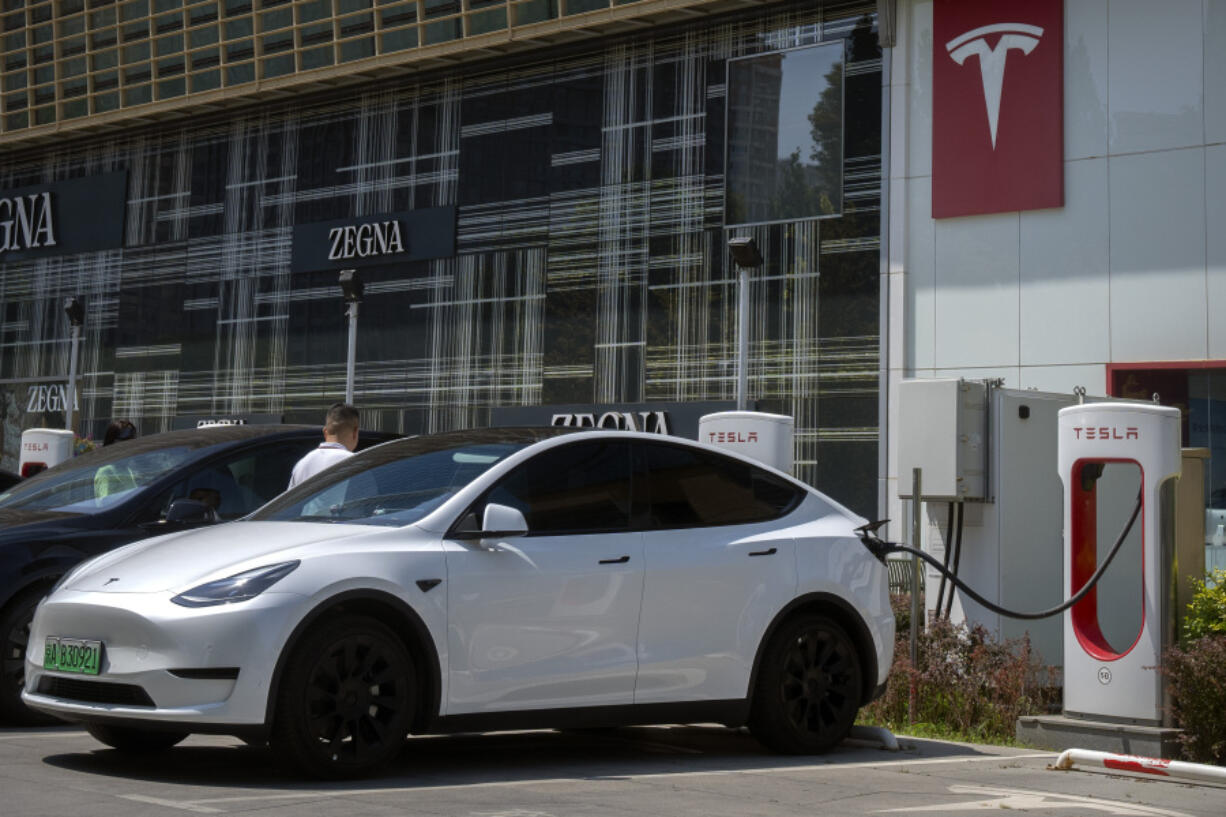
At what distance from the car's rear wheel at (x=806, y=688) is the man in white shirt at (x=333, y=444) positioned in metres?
3.01

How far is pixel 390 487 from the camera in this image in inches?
319

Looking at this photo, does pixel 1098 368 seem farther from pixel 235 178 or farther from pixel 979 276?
pixel 235 178

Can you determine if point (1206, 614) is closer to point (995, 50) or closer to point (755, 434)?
point (755, 434)

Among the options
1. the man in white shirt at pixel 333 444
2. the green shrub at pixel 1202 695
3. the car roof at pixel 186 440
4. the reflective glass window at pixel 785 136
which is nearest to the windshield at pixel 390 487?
the man in white shirt at pixel 333 444

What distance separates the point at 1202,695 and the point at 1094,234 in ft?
31.5

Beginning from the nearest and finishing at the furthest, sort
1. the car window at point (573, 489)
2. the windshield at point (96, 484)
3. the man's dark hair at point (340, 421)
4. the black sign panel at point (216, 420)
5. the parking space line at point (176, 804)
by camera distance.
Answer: the parking space line at point (176, 804) → the car window at point (573, 489) → the windshield at point (96, 484) → the man's dark hair at point (340, 421) → the black sign panel at point (216, 420)

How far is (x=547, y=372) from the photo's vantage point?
73.5 feet

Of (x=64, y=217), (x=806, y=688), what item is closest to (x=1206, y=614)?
(x=806, y=688)

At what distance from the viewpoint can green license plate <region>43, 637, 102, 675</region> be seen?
723 cm

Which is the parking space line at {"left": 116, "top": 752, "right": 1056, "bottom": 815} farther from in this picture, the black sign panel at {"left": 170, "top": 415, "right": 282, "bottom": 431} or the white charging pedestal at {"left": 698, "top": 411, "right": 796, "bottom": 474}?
the black sign panel at {"left": 170, "top": 415, "right": 282, "bottom": 431}

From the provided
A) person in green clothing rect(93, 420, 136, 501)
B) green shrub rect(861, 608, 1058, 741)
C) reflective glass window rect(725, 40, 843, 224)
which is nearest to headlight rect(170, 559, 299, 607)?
person in green clothing rect(93, 420, 136, 501)

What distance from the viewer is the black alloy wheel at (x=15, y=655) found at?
9.30 meters

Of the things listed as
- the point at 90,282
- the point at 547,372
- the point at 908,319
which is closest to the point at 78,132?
the point at 90,282

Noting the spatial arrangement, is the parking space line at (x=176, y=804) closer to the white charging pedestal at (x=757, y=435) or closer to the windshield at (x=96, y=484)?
the windshield at (x=96, y=484)
